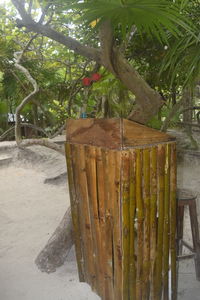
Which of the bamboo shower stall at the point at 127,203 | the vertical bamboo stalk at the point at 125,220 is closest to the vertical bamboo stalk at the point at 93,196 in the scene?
the bamboo shower stall at the point at 127,203

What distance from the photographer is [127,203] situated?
1341mm

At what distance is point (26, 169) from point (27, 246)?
315 cm

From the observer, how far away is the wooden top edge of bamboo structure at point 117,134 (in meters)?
1.32

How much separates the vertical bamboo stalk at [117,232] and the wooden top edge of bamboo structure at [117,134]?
8 centimetres

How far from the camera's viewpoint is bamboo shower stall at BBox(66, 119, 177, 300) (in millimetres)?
1341

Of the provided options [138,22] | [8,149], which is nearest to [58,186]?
[8,149]

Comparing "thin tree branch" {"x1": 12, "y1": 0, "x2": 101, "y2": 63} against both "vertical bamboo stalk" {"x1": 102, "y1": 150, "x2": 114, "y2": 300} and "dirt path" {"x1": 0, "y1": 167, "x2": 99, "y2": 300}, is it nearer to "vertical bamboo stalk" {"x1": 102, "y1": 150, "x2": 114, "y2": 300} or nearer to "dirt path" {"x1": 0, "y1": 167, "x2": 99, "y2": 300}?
"vertical bamboo stalk" {"x1": 102, "y1": 150, "x2": 114, "y2": 300}

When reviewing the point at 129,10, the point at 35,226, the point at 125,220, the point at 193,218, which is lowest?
the point at 35,226

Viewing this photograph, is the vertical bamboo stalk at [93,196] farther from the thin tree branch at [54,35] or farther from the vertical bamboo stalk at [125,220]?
the thin tree branch at [54,35]

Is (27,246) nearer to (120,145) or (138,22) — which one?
(120,145)

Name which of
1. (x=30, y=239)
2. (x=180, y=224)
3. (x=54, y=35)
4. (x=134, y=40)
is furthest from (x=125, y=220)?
(x=134, y=40)

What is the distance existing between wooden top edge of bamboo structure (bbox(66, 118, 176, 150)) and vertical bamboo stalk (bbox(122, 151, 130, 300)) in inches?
2.9

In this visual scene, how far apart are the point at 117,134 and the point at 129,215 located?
0.41 meters

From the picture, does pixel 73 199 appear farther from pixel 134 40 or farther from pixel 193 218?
pixel 134 40
